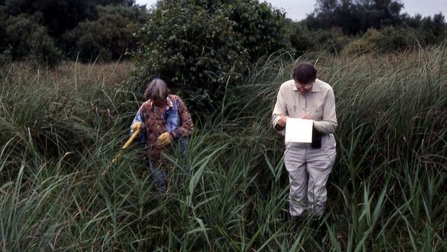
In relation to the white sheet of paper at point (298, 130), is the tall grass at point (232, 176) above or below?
below

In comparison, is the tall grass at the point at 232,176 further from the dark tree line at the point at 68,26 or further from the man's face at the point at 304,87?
the dark tree line at the point at 68,26

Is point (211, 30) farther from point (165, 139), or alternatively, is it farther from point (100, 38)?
point (100, 38)

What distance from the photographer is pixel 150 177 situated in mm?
6148

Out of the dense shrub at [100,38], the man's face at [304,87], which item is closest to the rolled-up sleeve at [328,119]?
the man's face at [304,87]

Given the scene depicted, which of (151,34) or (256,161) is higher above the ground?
(151,34)

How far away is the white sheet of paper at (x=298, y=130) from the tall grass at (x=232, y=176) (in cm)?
43

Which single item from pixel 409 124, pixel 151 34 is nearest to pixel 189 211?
pixel 409 124

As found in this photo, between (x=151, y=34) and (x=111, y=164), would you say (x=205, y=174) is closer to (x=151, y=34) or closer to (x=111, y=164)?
(x=111, y=164)

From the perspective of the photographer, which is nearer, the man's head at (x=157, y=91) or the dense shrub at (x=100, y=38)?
the man's head at (x=157, y=91)

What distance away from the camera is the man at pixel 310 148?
569 centimetres

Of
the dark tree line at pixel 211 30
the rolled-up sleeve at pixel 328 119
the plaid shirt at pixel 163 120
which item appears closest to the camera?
the rolled-up sleeve at pixel 328 119

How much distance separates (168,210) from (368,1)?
108 feet

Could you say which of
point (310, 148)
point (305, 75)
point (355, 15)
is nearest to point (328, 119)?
point (310, 148)

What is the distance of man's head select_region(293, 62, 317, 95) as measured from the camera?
5512mm
